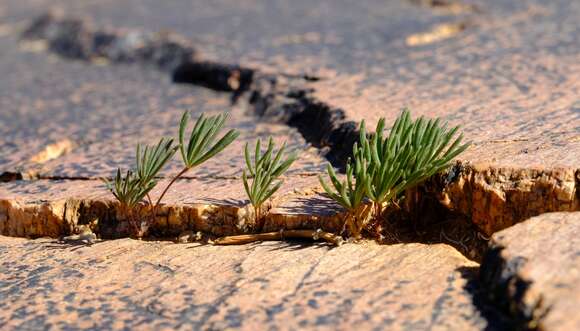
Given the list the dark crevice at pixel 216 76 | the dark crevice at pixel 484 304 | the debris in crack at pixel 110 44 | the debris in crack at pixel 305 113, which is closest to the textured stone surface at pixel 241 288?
the dark crevice at pixel 484 304

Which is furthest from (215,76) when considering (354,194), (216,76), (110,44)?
(354,194)

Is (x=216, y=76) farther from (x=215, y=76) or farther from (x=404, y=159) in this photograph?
(x=404, y=159)

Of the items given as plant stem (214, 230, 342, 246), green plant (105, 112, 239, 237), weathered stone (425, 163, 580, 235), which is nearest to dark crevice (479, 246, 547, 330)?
weathered stone (425, 163, 580, 235)

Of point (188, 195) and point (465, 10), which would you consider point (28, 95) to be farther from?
point (465, 10)

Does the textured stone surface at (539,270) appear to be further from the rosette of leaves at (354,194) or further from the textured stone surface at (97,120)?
the textured stone surface at (97,120)

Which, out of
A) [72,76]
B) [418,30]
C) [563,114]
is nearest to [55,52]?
[72,76]

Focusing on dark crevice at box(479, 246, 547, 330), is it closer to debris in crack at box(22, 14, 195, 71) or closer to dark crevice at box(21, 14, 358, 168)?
dark crevice at box(21, 14, 358, 168)
